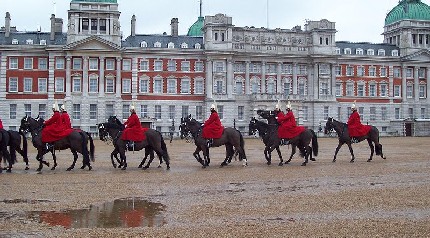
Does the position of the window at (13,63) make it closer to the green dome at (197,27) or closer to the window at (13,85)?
the window at (13,85)

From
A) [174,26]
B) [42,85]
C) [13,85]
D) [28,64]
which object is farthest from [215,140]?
[174,26]

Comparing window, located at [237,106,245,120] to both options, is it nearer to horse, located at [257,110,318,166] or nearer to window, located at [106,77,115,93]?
window, located at [106,77,115,93]

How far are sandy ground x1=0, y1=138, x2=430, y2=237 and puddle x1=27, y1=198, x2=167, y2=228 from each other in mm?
234

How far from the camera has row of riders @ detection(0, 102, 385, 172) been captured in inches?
817

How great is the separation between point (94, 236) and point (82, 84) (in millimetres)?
57360

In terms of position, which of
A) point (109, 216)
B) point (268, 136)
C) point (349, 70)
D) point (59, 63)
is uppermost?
point (349, 70)

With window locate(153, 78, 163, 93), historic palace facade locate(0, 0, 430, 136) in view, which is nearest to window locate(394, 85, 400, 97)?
historic palace facade locate(0, 0, 430, 136)

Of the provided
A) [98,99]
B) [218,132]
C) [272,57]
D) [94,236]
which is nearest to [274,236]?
[94,236]

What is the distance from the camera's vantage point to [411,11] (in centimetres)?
7694

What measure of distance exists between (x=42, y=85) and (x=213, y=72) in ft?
66.7

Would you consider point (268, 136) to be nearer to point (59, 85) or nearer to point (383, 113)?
point (59, 85)

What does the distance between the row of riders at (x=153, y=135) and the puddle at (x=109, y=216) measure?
9065 millimetres

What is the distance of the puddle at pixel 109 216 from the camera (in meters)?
10.0

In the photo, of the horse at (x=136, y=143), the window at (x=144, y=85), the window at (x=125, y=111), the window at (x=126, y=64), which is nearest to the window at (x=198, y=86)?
the window at (x=144, y=85)
